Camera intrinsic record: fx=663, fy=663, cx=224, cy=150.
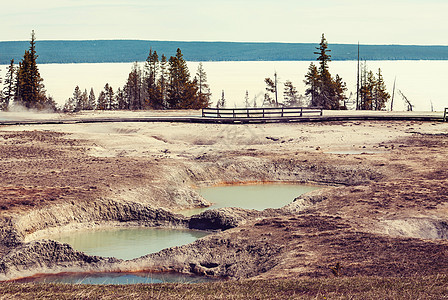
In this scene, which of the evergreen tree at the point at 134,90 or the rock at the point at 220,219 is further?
the evergreen tree at the point at 134,90

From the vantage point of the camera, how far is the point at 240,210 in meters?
24.6

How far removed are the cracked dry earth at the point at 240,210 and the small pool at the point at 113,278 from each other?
0.32m

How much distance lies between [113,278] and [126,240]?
14.3 ft

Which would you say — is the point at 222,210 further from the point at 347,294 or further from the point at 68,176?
the point at 347,294

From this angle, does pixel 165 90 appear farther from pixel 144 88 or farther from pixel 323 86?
pixel 323 86

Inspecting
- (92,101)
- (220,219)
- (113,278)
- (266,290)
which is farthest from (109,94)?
(266,290)

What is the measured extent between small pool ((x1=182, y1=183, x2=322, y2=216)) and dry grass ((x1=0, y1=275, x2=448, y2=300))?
498 inches

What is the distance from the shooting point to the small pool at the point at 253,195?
28.1 m

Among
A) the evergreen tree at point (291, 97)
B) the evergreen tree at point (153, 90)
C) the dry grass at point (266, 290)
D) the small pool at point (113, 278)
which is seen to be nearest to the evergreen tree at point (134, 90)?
the evergreen tree at point (153, 90)

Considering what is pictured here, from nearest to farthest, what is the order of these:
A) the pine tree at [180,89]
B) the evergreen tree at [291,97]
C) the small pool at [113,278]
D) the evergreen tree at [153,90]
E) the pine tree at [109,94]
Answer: the small pool at [113,278] < the pine tree at [180,89] < the evergreen tree at [153,90] < the evergreen tree at [291,97] < the pine tree at [109,94]

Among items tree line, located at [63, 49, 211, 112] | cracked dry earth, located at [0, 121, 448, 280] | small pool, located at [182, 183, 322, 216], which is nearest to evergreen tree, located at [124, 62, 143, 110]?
tree line, located at [63, 49, 211, 112]

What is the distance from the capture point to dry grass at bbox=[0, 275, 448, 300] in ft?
42.5

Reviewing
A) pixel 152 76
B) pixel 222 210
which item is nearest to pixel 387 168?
pixel 222 210

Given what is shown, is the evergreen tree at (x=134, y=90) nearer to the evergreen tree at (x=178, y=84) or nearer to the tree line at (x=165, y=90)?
the tree line at (x=165, y=90)
